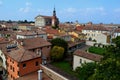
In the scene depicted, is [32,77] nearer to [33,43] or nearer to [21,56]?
[21,56]

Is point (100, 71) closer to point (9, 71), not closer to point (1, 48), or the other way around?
point (9, 71)

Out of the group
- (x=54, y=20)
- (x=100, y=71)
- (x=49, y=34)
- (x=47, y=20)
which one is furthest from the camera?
(x=47, y=20)

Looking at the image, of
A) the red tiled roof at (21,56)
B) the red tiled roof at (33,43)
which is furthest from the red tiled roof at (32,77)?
the red tiled roof at (33,43)

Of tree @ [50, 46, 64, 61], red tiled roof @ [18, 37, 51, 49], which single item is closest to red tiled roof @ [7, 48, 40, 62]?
red tiled roof @ [18, 37, 51, 49]

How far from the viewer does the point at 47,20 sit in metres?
122

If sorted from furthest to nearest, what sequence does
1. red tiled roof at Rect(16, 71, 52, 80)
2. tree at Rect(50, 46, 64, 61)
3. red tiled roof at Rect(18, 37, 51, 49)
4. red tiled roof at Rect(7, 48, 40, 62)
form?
tree at Rect(50, 46, 64, 61) < red tiled roof at Rect(18, 37, 51, 49) < red tiled roof at Rect(7, 48, 40, 62) < red tiled roof at Rect(16, 71, 52, 80)

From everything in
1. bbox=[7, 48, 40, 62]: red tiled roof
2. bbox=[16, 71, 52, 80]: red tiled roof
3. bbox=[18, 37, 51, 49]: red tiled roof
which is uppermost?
bbox=[18, 37, 51, 49]: red tiled roof

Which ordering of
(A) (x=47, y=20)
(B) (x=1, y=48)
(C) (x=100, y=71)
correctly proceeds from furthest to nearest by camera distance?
(A) (x=47, y=20) < (B) (x=1, y=48) < (C) (x=100, y=71)

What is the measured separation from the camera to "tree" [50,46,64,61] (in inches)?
1544

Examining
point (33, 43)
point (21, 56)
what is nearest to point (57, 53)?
point (33, 43)

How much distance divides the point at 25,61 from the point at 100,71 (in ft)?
51.6

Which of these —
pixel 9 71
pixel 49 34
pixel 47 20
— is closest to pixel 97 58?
pixel 9 71

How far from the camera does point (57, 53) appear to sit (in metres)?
39.2

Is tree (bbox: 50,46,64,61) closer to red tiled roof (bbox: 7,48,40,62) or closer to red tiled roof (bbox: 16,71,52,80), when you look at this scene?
red tiled roof (bbox: 7,48,40,62)
